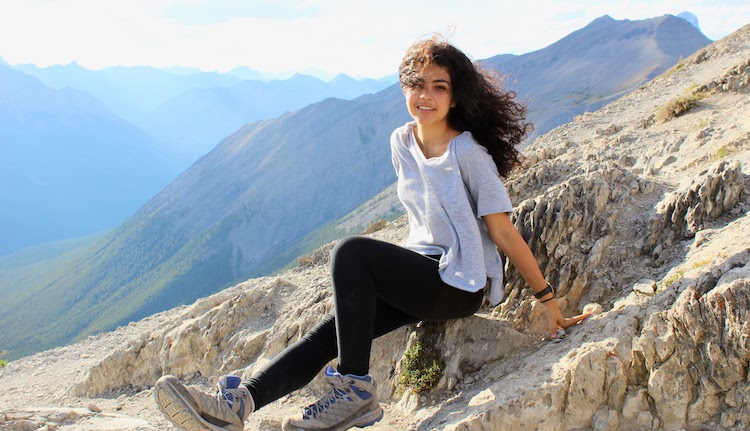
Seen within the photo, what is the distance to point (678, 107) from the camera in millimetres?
16281

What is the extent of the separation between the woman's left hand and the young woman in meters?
0.01

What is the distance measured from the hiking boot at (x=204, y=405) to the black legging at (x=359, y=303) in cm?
15

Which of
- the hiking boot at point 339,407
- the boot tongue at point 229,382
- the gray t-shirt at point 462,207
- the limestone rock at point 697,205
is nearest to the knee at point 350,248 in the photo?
the gray t-shirt at point 462,207

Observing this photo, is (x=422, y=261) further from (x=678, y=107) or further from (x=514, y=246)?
(x=678, y=107)

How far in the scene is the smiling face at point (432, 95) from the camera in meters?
5.16

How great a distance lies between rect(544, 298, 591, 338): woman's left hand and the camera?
5.17 meters

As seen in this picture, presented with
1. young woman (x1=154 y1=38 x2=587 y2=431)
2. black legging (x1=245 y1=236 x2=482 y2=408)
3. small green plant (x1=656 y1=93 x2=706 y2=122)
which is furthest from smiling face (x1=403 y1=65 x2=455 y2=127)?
small green plant (x1=656 y1=93 x2=706 y2=122)

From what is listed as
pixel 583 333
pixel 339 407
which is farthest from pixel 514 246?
pixel 339 407

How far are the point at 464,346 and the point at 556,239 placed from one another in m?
1.78

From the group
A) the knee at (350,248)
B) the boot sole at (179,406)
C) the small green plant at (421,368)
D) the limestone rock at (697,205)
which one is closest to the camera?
the boot sole at (179,406)

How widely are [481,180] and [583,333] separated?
5.40ft

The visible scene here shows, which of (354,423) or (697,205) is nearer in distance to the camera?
(354,423)

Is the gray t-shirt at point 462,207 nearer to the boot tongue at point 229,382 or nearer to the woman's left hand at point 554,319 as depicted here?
the woman's left hand at point 554,319

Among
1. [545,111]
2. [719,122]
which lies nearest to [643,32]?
[545,111]
